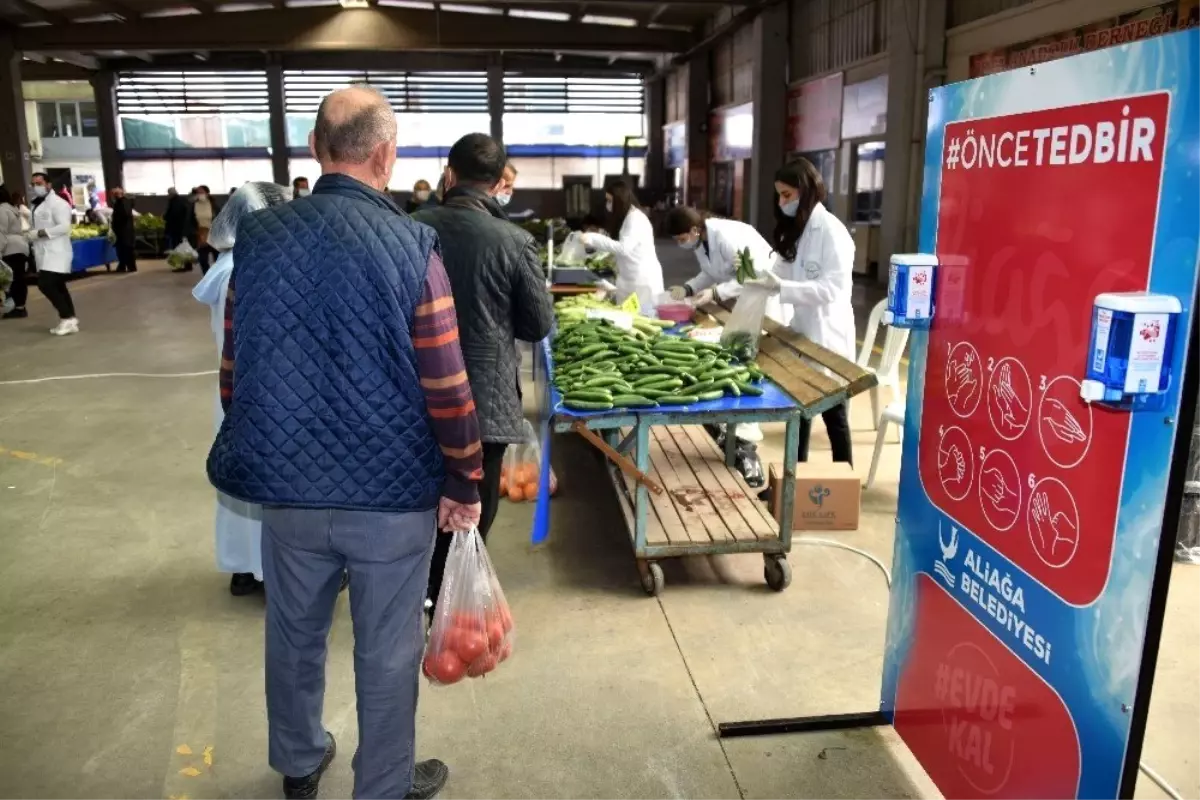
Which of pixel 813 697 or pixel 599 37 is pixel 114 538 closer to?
pixel 813 697

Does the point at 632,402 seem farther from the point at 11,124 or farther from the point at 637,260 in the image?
the point at 11,124

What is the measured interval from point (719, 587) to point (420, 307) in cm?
224

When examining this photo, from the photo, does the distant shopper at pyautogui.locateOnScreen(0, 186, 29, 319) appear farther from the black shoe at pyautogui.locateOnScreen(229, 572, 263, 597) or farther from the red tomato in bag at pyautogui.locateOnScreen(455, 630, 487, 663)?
the red tomato in bag at pyautogui.locateOnScreen(455, 630, 487, 663)

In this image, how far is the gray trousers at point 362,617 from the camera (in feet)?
6.78

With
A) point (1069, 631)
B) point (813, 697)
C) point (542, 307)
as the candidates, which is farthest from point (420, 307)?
point (813, 697)

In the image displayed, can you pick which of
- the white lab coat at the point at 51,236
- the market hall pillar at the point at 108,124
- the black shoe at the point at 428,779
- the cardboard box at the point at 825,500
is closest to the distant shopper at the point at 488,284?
the black shoe at the point at 428,779

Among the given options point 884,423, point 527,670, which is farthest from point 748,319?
point 527,670

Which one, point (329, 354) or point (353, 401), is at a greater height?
point (329, 354)

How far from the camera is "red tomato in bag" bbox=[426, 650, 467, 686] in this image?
8.76 feet

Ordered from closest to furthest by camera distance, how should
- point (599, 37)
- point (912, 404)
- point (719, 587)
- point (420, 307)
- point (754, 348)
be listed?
point (420, 307) < point (912, 404) < point (719, 587) < point (754, 348) < point (599, 37)

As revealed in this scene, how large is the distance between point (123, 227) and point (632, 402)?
53.2ft

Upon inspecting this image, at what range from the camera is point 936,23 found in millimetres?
12250

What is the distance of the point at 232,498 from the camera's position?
330cm

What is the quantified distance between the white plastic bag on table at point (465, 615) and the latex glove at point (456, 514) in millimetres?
313
